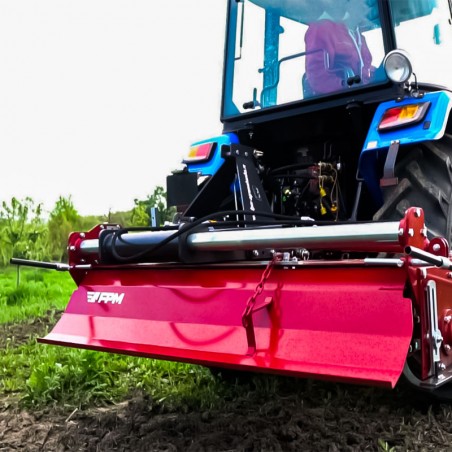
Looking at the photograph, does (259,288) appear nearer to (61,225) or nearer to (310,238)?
(310,238)

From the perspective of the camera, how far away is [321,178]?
3100 mm

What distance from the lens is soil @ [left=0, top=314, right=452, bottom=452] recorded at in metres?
2.35

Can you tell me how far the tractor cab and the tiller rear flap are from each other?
97cm

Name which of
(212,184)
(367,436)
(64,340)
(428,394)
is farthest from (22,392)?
(428,394)

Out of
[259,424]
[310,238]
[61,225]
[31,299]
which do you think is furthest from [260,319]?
[61,225]

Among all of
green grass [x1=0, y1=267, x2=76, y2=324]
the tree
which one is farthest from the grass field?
the tree

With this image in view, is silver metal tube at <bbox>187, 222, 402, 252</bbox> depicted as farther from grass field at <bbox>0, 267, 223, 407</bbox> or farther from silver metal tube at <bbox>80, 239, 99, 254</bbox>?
grass field at <bbox>0, 267, 223, 407</bbox>

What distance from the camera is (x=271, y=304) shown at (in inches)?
88.9

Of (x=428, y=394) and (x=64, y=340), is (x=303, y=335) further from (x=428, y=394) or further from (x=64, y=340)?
(x=64, y=340)

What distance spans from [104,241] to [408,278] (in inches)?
54.6

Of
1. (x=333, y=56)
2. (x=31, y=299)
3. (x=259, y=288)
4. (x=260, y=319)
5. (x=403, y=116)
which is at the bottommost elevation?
(x=31, y=299)

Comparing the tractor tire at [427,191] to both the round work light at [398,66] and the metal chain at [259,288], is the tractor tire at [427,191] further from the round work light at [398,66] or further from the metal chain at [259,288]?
the metal chain at [259,288]

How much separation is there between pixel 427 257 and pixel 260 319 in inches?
26.0

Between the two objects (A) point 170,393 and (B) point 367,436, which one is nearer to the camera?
(B) point 367,436
